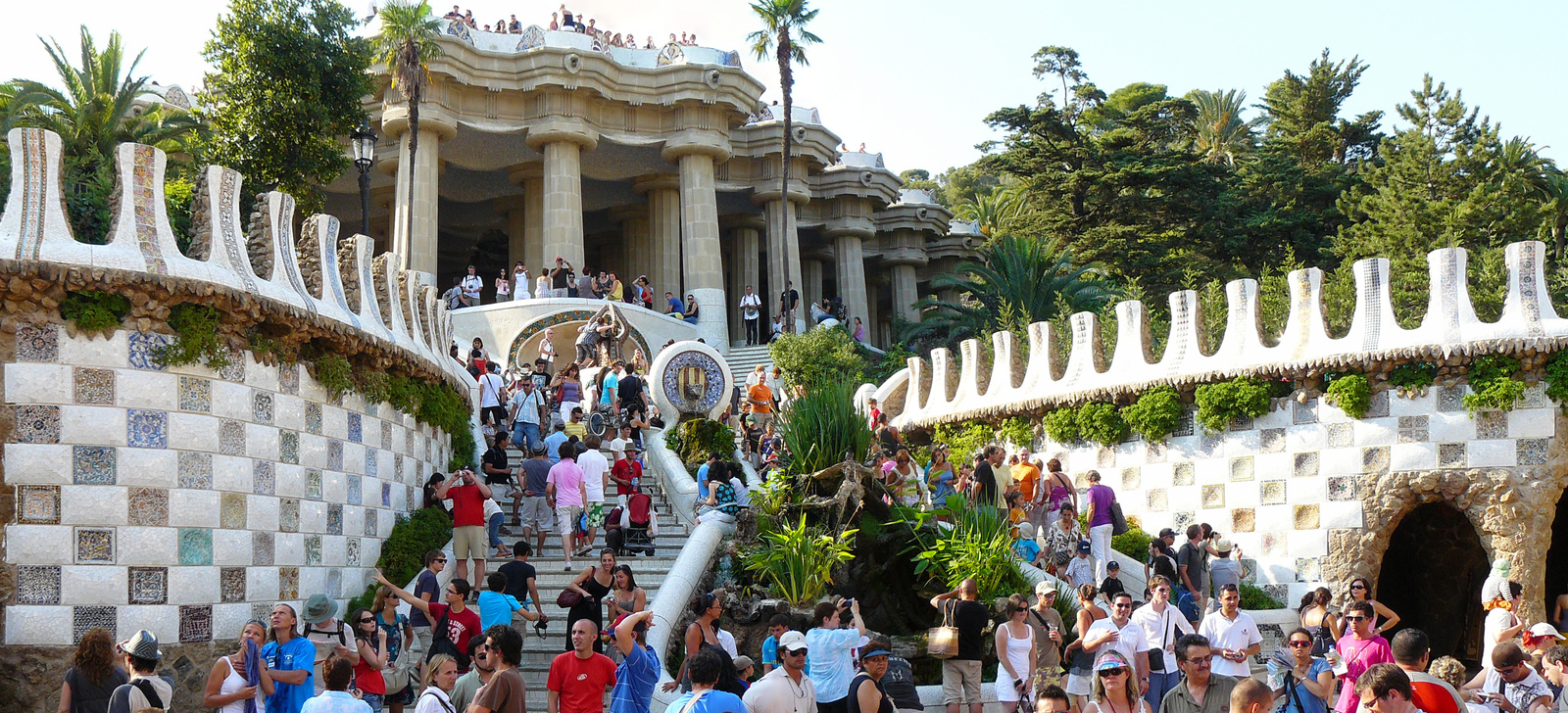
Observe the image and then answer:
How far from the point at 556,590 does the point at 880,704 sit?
6.54 meters

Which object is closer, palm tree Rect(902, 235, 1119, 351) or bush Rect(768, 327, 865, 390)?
bush Rect(768, 327, 865, 390)

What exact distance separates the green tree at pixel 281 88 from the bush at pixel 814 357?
1057cm

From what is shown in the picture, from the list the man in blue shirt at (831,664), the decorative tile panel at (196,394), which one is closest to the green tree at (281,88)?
the decorative tile panel at (196,394)

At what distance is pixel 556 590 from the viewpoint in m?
13.8

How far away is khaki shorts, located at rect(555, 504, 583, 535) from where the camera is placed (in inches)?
563

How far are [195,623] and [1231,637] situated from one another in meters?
8.39

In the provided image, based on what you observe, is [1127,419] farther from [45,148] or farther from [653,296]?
[653,296]

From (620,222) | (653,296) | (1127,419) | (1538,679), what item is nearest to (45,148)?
(1538,679)

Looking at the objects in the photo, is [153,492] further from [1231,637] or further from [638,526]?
[1231,637]

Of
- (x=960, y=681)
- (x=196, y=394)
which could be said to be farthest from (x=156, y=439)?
(x=960, y=681)

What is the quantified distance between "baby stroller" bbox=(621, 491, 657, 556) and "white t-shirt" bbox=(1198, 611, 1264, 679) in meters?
6.90

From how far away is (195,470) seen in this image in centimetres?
1184

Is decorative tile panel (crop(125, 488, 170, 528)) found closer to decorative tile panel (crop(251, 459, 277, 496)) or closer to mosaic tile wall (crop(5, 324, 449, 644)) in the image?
mosaic tile wall (crop(5, 324, 449, 644))

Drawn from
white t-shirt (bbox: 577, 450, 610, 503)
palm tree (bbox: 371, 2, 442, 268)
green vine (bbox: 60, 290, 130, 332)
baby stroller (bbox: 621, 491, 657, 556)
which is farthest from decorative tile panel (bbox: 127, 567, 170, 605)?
palm tree (bbox: 371, 2, 442, 268)
